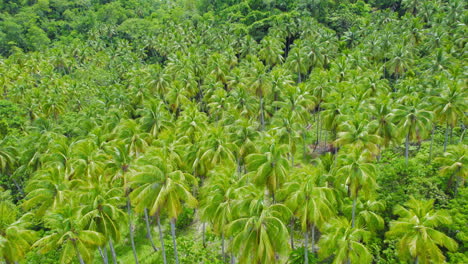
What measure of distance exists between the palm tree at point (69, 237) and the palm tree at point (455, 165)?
3411 centimetres

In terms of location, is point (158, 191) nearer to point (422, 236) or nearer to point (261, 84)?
point (422, 236)

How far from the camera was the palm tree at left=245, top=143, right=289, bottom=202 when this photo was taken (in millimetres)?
30953

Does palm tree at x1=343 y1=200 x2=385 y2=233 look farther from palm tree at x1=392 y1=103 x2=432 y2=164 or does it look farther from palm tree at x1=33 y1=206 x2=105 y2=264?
palm tree at x1=33 y1=206 x2=105 y2=264

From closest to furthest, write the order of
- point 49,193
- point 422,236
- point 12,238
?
point 422,236, point 12,238, point 49,193

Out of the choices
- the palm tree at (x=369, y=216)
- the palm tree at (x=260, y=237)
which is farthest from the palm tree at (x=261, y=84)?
the palm tree at (x=260, y=237)

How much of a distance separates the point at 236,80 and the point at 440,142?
3449cm

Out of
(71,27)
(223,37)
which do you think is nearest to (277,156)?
(223,37)

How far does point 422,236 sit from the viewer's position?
25.0 metres

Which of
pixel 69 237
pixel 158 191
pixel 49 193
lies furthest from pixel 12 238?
pixel 158 191

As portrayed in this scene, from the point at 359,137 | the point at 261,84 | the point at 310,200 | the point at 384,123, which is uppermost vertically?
the point at 261,84

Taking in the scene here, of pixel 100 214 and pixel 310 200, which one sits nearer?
pixel 100 214

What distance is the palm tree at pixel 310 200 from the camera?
2744cm

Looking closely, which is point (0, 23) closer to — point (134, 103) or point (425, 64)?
point (134, 103)

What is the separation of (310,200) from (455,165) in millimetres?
16965
